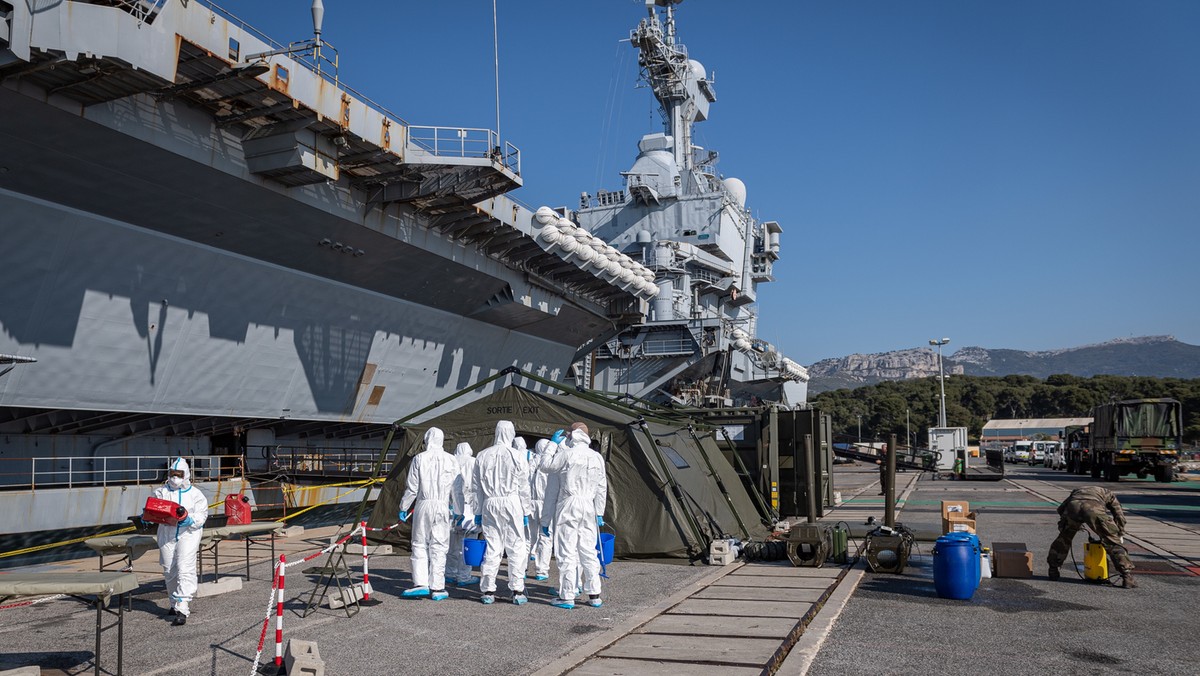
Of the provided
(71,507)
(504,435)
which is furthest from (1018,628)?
(71,507)

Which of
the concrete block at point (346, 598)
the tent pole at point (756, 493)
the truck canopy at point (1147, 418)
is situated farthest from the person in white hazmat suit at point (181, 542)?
the truck canopy at point (1147, 418)

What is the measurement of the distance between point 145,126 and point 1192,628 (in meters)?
16.6

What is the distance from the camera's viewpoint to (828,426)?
19125 millimetres

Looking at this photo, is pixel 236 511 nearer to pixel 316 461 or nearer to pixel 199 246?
pixel 199 246

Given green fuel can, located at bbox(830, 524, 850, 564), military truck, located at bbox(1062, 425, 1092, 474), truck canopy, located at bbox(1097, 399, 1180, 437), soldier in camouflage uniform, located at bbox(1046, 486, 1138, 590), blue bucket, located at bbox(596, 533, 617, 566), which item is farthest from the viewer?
military truck, located at bbox(1062, 425, 1092, 474)

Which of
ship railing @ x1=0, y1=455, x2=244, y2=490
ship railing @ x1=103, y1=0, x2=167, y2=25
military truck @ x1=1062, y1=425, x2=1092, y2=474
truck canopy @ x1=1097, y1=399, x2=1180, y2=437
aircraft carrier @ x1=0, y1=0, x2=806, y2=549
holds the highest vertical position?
ship railing @ x1=103, y1=0, x2=167, y2=25

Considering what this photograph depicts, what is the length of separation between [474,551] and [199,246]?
11.8 metres

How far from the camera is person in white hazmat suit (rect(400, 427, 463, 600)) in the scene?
9.95m

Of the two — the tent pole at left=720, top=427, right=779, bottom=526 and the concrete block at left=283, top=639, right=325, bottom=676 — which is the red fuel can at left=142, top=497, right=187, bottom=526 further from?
the tent pole at left=720, top=427, right=779, bottom=526

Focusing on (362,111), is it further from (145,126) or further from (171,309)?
(171,309)

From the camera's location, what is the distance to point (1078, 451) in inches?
1855

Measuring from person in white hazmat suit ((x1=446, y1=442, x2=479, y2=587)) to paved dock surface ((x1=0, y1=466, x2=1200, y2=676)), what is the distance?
57 centimetres

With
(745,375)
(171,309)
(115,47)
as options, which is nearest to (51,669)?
(115,47)

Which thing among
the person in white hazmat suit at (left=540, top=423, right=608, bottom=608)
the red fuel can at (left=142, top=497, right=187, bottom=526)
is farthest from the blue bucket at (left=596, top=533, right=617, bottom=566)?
the red fuel can at (left=142, top=497, right=187, bottom=526)
